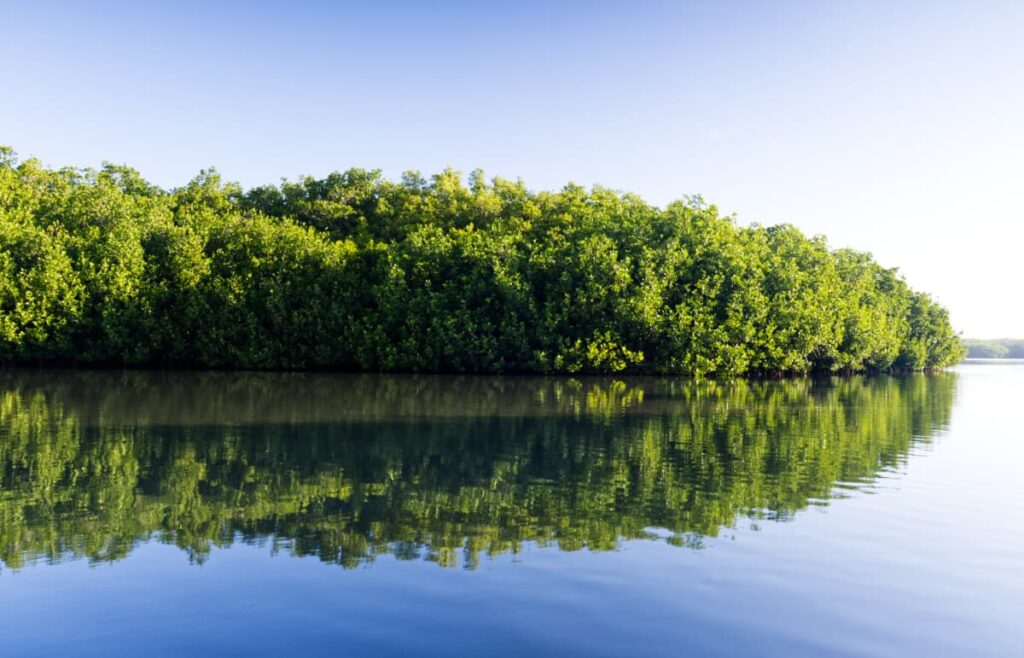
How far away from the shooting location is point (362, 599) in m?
8.65

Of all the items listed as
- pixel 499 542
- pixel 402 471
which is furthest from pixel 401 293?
pixel 499 542

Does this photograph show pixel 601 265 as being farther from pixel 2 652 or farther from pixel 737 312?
pixel 2 652

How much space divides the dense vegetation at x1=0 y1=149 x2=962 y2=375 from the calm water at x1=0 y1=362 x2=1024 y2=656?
3838 cm

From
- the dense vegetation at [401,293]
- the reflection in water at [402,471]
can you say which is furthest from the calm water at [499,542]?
the dense vegetation at [401,293]

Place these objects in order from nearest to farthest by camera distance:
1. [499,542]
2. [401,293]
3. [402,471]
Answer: [499,542], [402,471], [401,293]

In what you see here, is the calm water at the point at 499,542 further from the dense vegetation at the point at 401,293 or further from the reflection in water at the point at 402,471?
the dense vegetation at the point at 401,293

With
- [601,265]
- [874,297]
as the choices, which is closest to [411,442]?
[601,265]

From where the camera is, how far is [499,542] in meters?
11.2

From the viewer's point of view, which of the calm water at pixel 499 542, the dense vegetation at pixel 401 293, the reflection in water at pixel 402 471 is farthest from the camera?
the dense vegetation at pixel 401 293

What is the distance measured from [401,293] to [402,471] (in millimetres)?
49090

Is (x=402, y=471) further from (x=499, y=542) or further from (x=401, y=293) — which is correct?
(x=401, y=293)

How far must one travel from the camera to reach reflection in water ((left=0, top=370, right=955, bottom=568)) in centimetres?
1147

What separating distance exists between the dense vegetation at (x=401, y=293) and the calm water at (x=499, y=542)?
38.4 meters

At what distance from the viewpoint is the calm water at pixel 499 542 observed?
7.89 metres
